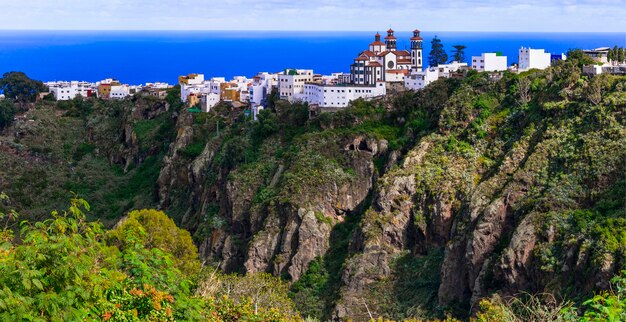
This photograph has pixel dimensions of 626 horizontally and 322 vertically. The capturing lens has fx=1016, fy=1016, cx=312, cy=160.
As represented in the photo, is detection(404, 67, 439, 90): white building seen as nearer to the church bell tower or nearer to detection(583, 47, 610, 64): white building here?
the church bell tower

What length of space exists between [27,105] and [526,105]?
51429 millimetres

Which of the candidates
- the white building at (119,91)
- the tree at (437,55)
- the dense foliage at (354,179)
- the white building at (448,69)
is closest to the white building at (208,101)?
the dense foliage at (354,179)

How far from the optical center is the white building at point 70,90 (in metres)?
97.2

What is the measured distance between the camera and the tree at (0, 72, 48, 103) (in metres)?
93.2

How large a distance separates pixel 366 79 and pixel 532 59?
1245 centimetres

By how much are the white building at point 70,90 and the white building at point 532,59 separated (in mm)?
46050

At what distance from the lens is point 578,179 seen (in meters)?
50.3

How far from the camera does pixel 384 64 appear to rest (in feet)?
249

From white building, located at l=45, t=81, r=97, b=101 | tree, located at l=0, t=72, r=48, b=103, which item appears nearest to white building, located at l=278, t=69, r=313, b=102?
white building, located at l=45, t=81, r=97, b=101

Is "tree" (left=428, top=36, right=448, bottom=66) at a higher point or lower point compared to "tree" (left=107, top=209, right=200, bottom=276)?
higher

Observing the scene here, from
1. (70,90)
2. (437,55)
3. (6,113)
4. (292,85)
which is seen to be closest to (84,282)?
(292,85)

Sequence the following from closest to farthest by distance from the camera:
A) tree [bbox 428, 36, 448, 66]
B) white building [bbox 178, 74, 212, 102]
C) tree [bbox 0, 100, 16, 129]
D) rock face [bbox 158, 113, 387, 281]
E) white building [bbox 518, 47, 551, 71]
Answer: rock face [bbox 158, 113, 387, 281]
white building [bbox 518, 47, 551, 71]
white building [bbox 178, 74, 212, 102]
tree [bbox 428, 36, 448, 66]
tree [bbox 0, 100, 16, 129]

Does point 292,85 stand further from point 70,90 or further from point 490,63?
point 70,90

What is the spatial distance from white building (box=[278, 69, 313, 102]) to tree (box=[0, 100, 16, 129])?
26.0 metres
